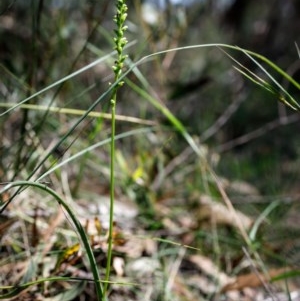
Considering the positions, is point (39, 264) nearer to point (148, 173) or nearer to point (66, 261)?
point (66, 261)

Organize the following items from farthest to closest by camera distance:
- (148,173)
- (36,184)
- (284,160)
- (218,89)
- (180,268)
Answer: (218,89), (284,160), (148,173), (180,268), (36,184)

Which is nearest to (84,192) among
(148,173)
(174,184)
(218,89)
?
(148,173)

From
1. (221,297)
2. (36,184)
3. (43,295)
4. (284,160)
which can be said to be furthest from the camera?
(284,160)

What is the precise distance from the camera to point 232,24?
13.4 ft

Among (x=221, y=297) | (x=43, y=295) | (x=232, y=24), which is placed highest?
(x=232, y=24)

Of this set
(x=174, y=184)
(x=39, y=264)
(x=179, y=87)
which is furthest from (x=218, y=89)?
(x=39, y=264)

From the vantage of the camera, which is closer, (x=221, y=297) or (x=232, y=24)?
(x=221, y=297)

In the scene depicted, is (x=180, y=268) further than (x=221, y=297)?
Yes

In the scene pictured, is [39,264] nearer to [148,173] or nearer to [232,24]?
Answer: [148,173]

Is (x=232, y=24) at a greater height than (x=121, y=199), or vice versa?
(x=232, y=24)

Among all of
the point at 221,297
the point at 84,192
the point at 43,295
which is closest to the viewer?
the point at 43,295

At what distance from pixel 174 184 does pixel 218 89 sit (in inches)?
65.3

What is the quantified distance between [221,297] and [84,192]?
18.0 inches

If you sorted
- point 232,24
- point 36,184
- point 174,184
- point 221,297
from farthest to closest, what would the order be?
point 232,24 < point 174,184 < point 221,297 < point 36,184
